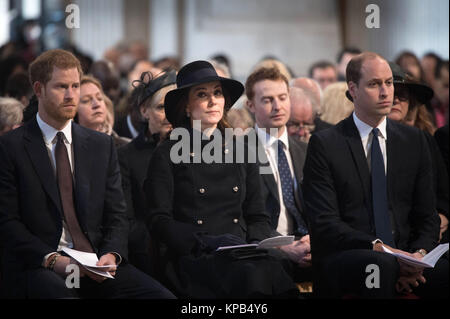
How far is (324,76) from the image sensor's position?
9672mm

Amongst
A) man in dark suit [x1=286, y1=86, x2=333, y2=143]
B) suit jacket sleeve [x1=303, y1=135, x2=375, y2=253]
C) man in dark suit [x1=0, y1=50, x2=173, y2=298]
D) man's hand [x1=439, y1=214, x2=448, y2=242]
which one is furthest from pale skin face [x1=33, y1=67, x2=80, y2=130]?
man's hand [x1=439, y1=214, x2=448, y2=242]

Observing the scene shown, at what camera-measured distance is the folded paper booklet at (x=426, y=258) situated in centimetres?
461

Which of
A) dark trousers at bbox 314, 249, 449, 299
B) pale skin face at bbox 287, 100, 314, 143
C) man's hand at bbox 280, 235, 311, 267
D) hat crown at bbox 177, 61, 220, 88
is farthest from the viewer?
pale skin face at bbox 287, 100, 314, 143

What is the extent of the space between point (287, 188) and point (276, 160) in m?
0.21

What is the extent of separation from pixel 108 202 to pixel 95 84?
1.58 meters

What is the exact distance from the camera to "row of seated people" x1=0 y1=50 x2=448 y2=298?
4.66m

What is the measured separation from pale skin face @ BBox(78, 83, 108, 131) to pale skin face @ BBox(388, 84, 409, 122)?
2041mm

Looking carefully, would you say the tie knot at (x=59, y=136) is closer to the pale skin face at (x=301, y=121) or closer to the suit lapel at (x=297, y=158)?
the suit lapel at (x=297, y=158)

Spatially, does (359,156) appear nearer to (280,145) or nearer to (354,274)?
(354,274)

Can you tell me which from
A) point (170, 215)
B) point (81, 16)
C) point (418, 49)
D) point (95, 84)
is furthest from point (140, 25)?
point (170, 215)

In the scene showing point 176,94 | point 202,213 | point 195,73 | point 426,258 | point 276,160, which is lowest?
point 426,258

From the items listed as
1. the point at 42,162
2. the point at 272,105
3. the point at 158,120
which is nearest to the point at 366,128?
the point at 272,105

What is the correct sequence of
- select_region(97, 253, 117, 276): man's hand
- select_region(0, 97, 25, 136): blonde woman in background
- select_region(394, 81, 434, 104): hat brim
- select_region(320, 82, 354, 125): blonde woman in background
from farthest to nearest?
select_region(320, 82, 354, 125): blonde woman in background → select_region(394, 81, 434, 104): hat brim → select_region(0, 97, 25, 136): blonde woman in background → select_region(97, 253, 117, 276): man's hand

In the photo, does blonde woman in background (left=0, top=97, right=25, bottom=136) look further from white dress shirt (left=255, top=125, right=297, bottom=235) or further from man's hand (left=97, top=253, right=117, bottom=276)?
white dress shirt (left=255, top=125, right=297, bottom=235)
